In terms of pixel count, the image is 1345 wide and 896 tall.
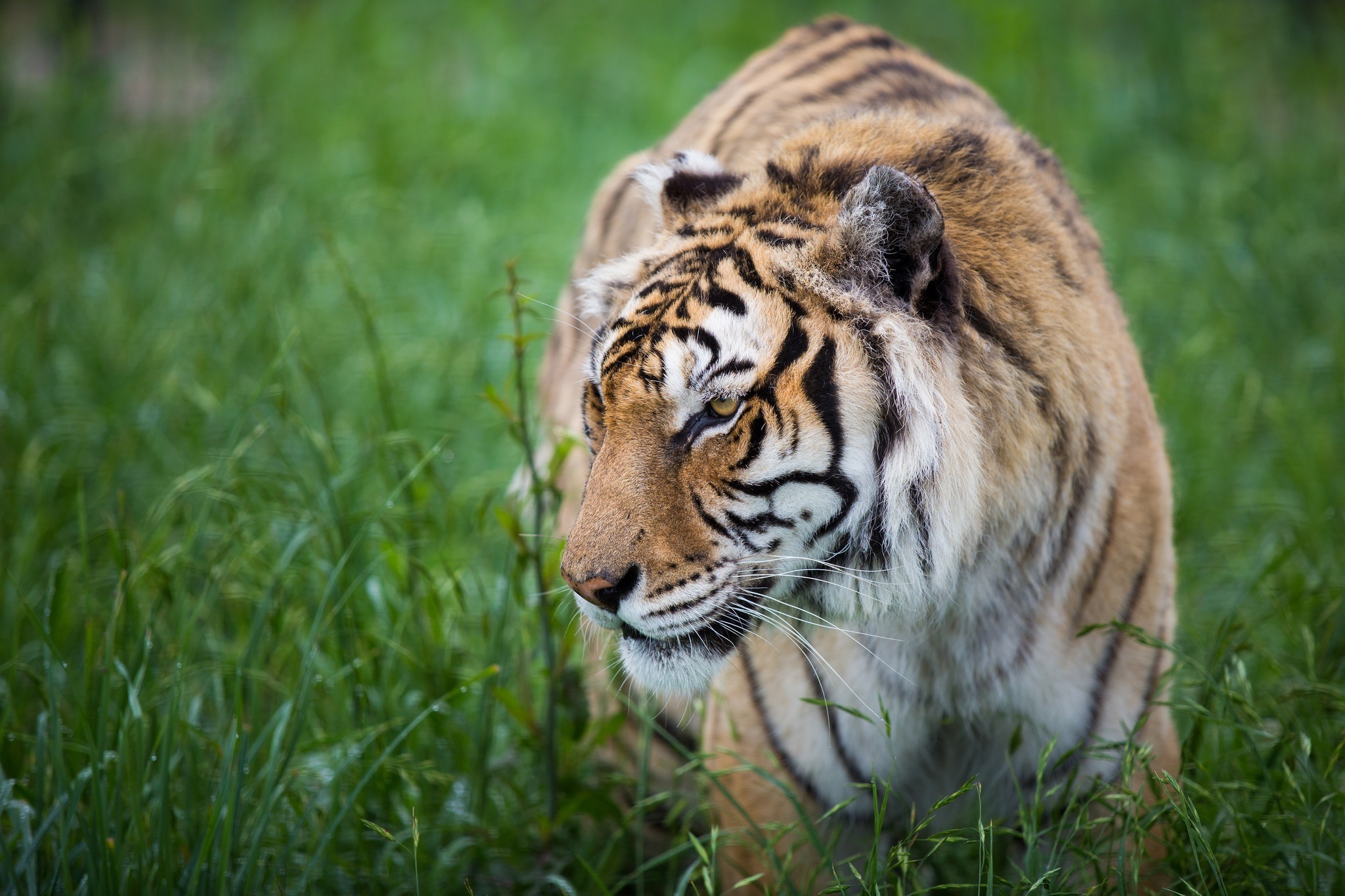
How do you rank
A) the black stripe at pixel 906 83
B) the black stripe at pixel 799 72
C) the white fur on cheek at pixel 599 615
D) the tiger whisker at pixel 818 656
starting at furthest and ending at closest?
the black stripe at pixel 799 72 → the black stripe at pixel 906 83 → the tiger whisker at pixel 818 656 → the white fur on cheek at pixel 599 615

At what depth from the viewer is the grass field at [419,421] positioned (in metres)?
1.91

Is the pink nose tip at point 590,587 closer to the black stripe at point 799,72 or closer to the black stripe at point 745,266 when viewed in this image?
the black stripe at point 745,266

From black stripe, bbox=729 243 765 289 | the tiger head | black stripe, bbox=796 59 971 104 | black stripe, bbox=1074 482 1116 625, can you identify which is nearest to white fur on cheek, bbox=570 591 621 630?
the tiger head

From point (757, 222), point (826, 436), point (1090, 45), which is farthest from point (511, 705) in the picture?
point (1090, 45)

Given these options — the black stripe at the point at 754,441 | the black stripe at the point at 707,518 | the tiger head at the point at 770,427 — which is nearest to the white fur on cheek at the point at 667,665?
the tiger head at the point at 770,427

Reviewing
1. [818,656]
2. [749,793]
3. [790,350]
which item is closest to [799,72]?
[790,350]

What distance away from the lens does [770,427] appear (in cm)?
163

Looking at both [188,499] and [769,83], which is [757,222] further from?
[188,499]

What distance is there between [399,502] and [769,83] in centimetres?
151

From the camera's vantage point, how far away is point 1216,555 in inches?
125

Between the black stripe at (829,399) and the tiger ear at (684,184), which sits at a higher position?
the tiger ear at (684,184)

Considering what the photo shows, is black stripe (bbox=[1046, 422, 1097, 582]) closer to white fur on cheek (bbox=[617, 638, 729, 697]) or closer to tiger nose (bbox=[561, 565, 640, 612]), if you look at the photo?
white fur on cheek (bbox=[617, 638, 729, 697])

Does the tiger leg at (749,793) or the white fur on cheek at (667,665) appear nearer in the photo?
the white fur on cheek at (667,665)

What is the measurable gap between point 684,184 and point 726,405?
536 mm
